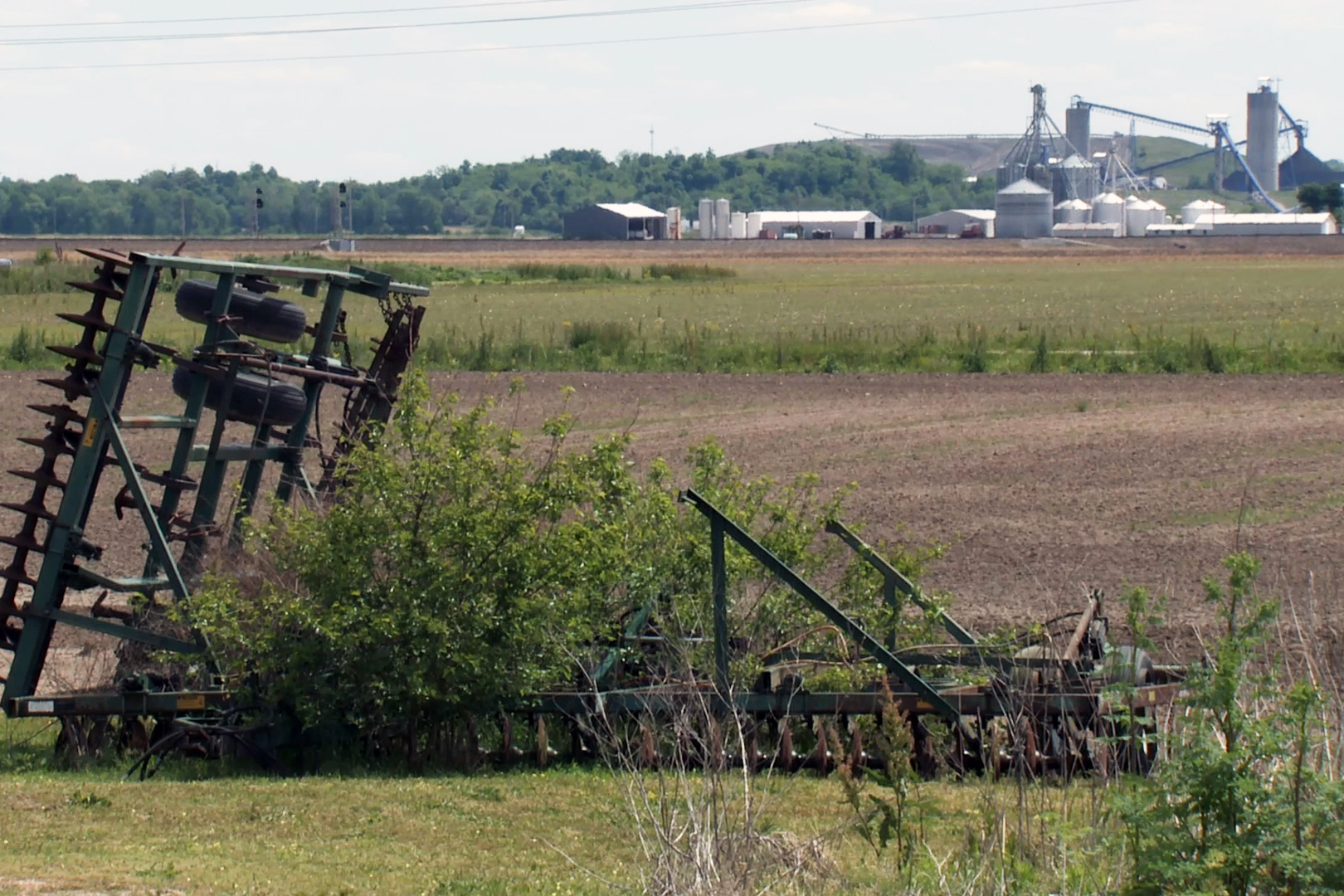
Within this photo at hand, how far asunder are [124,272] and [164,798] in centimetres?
399

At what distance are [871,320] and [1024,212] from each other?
121917 mm

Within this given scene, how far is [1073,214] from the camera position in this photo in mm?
184125

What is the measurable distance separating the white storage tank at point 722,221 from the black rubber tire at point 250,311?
16810cm

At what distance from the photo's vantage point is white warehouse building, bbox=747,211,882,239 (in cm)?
17538

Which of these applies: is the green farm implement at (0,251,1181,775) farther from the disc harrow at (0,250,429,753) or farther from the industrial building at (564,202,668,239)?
the industrial building at (564,202,668,239)

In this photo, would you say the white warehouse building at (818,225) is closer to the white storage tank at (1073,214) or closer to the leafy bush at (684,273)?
the white storage tank at (1073,214)

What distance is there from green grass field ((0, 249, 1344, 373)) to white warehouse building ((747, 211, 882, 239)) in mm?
81999

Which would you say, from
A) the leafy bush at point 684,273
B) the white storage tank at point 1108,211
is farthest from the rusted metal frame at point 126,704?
the white storage tank at point 1108,211

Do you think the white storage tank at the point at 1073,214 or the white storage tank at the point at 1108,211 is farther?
the white storage tank at the point at 1108,211

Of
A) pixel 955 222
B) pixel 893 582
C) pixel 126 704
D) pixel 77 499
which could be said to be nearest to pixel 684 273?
pixel 893 582

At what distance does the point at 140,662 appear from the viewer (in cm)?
1083

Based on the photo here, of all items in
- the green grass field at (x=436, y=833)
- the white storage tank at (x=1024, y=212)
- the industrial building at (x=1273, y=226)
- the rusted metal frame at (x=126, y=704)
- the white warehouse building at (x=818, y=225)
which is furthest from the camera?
the white warehouse building at (x=818, y=225)

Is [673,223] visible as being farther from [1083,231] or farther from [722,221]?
[1083,231]

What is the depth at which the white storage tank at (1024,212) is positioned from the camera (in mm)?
164625
